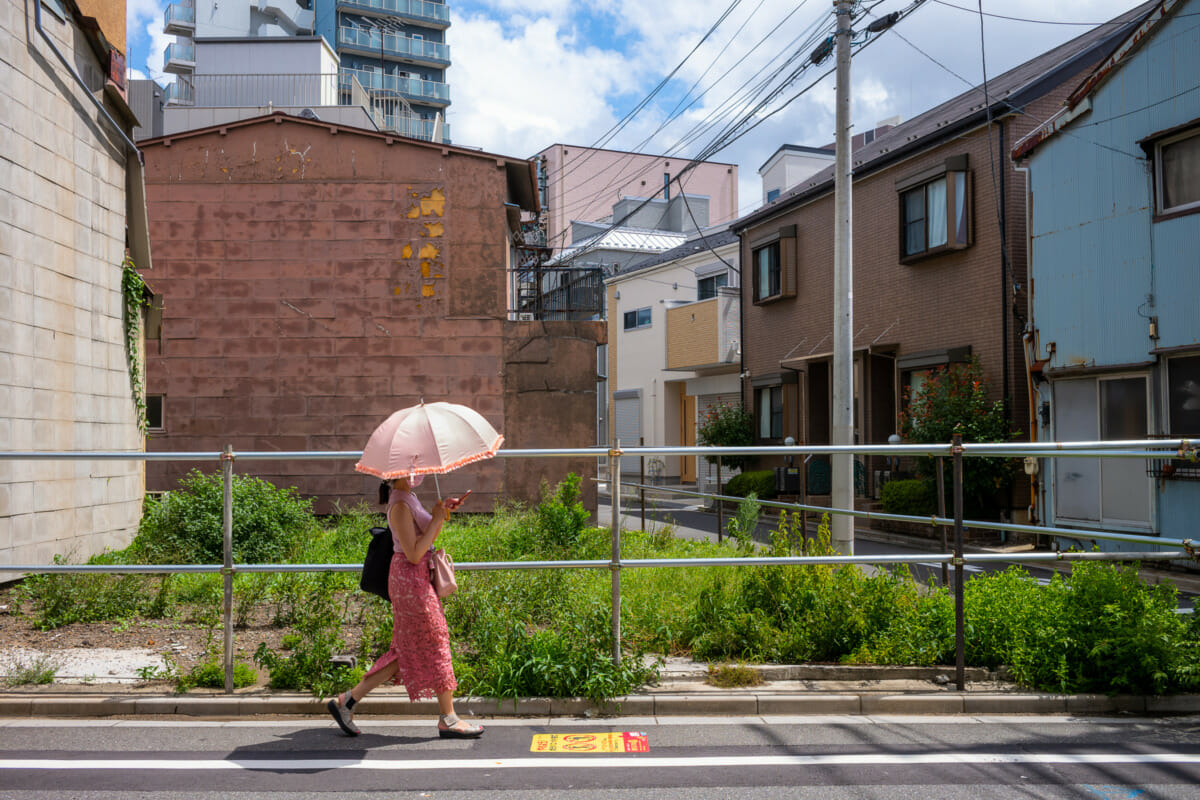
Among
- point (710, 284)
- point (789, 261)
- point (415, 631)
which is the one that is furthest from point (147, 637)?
point (710, 284)

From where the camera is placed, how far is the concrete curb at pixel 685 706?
5812mm

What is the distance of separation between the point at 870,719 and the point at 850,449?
1715 mm

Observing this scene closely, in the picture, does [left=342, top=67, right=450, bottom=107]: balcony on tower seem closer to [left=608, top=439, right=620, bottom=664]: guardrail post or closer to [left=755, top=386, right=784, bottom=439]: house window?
[left=755, top=386, right=784, bottom=439]: house window

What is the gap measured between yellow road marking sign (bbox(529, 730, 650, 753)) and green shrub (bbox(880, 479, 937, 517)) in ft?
40.9

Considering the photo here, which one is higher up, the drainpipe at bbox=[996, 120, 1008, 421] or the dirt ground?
the drainpipe at bbox=[996, 120, 1008, 421]

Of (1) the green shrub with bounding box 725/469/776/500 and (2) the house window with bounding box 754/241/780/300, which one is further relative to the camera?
(2) the house window with bounding box 754/241/780/300

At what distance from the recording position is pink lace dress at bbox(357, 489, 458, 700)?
5293mm

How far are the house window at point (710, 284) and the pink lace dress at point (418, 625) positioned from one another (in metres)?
26.0

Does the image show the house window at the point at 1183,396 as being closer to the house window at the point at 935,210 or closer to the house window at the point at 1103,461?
the house window at the point at 1103,461

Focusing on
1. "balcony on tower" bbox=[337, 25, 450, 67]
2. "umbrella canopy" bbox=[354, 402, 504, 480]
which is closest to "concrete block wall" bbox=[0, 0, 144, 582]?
"umbrella canopy" bbox=[354, 402, 504, 480]

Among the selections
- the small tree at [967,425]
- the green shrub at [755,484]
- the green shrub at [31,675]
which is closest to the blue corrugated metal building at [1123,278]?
the small tree at [967,425]

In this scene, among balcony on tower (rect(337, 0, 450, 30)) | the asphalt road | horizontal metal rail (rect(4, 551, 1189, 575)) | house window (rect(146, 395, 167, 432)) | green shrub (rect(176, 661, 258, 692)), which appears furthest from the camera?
balcony on tower (rect(337, 0, 450, 30))

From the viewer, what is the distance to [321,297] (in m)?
16.5

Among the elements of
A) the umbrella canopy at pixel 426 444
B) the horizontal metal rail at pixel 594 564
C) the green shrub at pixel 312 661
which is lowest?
the green shrub at pixel 312 661
